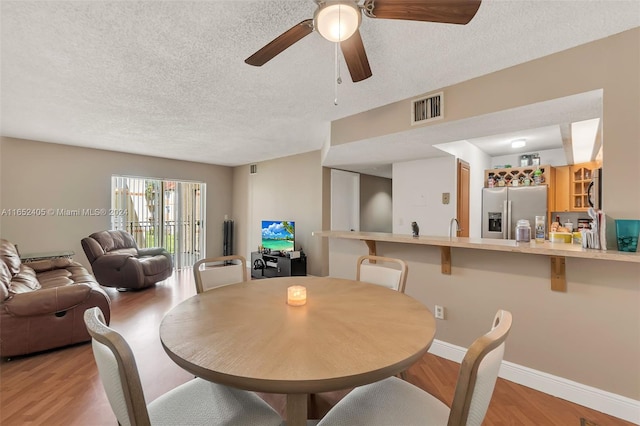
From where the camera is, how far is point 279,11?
159 centimetres

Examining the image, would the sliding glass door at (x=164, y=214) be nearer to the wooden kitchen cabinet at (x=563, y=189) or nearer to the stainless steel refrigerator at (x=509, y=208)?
the stainless steel refrigerator at (x=509, y=208)

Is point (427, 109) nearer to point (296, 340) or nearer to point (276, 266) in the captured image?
point (296, 340)

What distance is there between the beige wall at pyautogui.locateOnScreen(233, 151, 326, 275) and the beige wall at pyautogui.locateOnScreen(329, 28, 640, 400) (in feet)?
9.67

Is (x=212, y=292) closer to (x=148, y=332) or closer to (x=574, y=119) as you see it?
(x=148, y=332)

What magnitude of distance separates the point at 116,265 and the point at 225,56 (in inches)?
153

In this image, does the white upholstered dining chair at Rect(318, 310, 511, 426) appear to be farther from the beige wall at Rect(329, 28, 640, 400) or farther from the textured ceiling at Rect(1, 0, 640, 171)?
the textured ceiling at Rect(1, 0, 640, 171)

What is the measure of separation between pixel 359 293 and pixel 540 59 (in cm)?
214

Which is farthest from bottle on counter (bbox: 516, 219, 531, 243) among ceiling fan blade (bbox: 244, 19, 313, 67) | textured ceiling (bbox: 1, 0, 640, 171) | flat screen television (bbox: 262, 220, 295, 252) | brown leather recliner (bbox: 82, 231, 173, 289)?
brown leather recliner (bbox: 82, 231, 173, 289)

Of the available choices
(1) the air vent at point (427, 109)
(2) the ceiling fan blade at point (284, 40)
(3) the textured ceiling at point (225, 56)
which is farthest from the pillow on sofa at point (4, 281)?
(1) the air vent at point (427, 109)

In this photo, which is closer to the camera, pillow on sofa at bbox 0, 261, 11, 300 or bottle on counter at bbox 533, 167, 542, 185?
pillow on sofa at bbox 0, 261, 11, 300

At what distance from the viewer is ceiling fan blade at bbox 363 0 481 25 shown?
1151 millimetres

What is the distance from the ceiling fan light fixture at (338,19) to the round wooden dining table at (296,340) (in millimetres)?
1336

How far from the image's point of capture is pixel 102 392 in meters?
2.02

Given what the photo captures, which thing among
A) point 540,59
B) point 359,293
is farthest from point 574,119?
point 359,293
